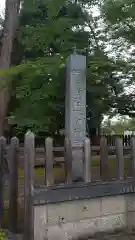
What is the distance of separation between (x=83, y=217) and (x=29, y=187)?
111 centimetres

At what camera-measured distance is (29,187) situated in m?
3.96

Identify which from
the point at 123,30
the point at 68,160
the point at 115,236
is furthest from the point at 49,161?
the point at 123,30

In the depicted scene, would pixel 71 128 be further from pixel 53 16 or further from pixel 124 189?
A: pixel 53 16

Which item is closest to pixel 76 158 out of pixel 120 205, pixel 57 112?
pixel 120 205

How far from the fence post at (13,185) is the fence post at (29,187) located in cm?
30

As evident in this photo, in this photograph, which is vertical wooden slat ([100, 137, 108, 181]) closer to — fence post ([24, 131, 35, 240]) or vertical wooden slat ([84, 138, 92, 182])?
vertical wooden slat ([84, 138, 92, 182])

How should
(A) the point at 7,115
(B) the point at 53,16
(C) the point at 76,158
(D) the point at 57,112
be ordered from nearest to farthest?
(C) the point at 76,158 < (B) the point at 53,16 < (D) the point at 57,112 < (A) the point at 7,115

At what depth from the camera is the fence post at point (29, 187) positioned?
3967 mm

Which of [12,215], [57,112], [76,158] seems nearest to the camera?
[12,215]

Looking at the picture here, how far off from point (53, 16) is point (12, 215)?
21.1 feet

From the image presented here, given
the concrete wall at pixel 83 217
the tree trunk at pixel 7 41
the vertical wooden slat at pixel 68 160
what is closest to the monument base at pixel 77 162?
the vertical wooden slat at pixel 68 160

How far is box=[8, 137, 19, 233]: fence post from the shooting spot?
4246 mm

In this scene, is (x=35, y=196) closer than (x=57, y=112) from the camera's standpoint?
Yes

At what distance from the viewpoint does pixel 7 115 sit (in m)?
11.5
